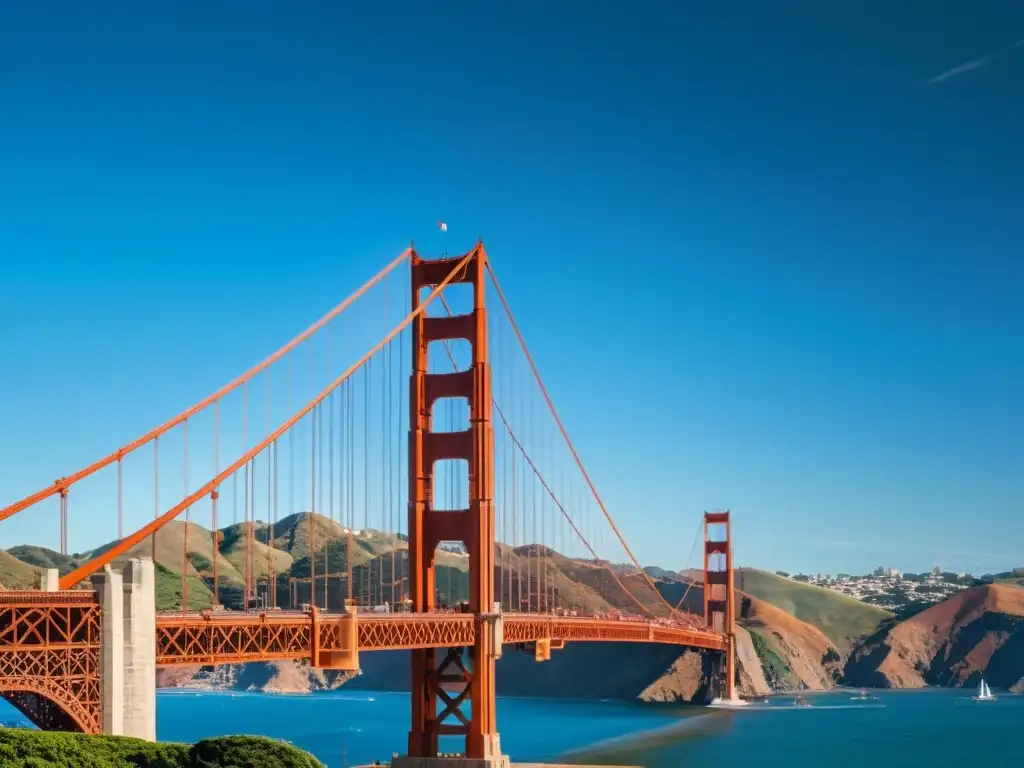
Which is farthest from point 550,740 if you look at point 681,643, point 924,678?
point 924,678

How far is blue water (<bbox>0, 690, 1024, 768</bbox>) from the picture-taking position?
6450cm

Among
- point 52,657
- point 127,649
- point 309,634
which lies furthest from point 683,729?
point 52,657

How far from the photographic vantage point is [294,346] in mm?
40844

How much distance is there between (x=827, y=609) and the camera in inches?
6668

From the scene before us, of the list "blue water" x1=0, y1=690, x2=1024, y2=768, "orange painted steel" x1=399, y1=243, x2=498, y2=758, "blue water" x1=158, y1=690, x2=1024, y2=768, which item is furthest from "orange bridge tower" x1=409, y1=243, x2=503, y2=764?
"blue water" x1=158, y1=690, x2=1024, y2=768

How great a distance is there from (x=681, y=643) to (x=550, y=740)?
11191 mm

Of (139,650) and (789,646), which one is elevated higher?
Result: (139,650)

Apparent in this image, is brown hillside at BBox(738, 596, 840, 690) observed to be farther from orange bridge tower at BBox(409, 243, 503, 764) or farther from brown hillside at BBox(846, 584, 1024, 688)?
orange bridge tower at BBox(409, 243, 503, 764)

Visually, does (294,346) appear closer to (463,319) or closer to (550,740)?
(463,319)

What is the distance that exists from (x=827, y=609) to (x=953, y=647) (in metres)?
44.9

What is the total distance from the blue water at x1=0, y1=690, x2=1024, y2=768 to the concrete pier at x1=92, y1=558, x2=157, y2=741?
32831 mm

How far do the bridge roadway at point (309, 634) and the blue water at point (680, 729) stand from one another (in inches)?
609

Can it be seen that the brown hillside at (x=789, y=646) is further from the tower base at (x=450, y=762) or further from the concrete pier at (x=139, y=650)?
the concrete pier at (x=139, y=650)

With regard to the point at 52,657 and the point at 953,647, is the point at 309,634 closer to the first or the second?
the point at 52,657
